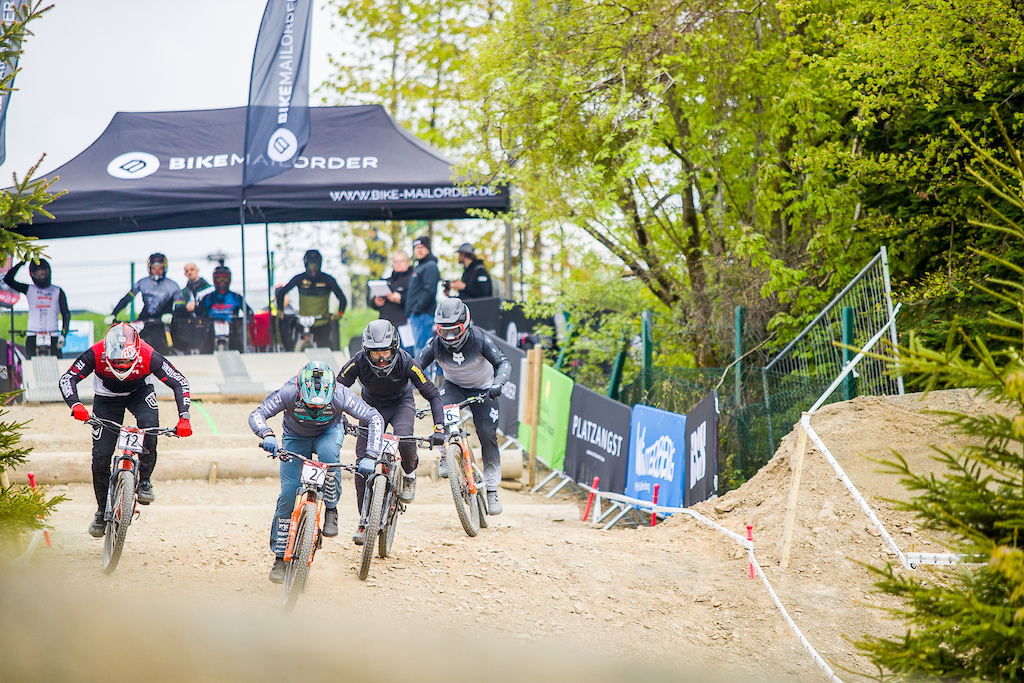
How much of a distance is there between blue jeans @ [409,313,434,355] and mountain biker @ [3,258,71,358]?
6245mm

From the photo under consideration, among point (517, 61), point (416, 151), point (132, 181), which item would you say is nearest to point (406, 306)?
point (416, 151)

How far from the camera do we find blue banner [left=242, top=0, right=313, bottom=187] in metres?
15.4

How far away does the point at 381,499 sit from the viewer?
7.00m

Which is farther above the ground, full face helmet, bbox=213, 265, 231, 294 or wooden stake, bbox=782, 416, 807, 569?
full face helmet, bbox=213, 265, 231, 294

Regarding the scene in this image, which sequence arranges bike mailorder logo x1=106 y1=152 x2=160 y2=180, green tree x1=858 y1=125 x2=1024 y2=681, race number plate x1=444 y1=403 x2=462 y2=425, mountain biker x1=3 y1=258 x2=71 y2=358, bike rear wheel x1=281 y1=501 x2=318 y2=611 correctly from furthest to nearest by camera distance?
bike mailorder logo x1=106 y1=152 x2=160 y2=180, mountain biker x1=3 y1=258 x2=71 y2=358, race number plate x1=444 y1=403 x2=462 y2=425, bike rear wheel x1=281 y1=501 x2=318 y2=611, green tree x1=858 y1=125 x2=1024 y2=681

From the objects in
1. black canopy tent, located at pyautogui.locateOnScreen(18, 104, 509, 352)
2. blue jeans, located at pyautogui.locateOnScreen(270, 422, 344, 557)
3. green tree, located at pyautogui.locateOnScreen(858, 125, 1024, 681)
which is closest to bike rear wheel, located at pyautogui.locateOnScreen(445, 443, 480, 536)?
blue jeans, located at pyautogui.locateOnScreen(270, 422, 344, 557)

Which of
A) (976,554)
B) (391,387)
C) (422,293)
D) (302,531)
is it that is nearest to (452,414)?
(391,387)

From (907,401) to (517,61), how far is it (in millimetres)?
7793

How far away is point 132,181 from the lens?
51.8 ft

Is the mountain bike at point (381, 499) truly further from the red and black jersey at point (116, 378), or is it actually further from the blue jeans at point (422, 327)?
the blue jeans at point (422, 327)

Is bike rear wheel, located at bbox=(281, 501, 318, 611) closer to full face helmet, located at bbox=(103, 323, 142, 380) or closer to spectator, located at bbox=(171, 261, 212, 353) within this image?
full face helmet, located at bbox=(103, 323, 142, 380)

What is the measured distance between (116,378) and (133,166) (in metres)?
9.68

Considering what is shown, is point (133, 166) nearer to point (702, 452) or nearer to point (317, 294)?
point (317, 294)

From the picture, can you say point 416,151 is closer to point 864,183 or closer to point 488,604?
point 864,183
